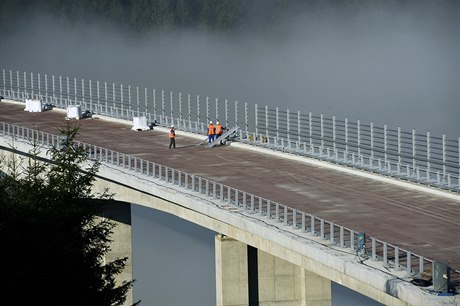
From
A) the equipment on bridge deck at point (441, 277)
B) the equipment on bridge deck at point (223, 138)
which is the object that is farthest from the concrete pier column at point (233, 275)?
the equipment on bridge deck at point (441, 277)

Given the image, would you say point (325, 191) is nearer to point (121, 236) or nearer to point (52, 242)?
point (121, 236)

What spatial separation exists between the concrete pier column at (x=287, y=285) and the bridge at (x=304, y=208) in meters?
0.08

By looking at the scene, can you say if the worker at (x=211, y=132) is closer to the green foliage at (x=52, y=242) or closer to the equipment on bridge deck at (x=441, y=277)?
the green foliage at (x=52, y=242)

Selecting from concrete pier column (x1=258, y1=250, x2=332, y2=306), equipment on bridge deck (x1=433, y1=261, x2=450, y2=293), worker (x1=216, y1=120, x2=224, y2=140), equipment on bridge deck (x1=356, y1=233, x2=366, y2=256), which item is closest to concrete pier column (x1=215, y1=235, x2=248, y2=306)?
concrete pier column (x1=258, y1=250, x2=332, y2=306)

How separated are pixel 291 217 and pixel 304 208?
2.38 m

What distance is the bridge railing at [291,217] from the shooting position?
141 ft

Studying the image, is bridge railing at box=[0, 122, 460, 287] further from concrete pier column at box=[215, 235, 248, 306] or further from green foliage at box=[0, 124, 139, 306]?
green foliage at box=[0, 124, 139, 306]

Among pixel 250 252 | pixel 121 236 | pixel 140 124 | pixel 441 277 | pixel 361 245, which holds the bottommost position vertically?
pixel 121 236

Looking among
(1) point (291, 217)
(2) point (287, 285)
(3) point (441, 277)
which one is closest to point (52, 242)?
(3) point (441, 277)

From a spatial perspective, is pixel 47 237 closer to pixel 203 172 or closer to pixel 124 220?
pixel 203 172

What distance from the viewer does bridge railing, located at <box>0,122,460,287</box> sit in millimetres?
42969

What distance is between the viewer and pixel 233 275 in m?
63.7

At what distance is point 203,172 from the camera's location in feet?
224

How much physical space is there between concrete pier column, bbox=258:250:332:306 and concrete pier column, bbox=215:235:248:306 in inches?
34.9
